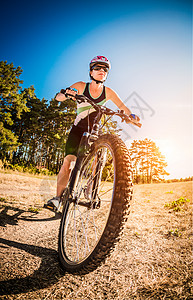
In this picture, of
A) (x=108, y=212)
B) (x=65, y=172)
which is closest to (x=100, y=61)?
(x=65, y=172)

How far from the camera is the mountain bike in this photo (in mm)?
1104

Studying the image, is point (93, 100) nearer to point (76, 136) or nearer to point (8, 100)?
point (76, 136)

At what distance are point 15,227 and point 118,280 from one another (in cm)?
170

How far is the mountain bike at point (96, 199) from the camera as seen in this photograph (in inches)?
43.4

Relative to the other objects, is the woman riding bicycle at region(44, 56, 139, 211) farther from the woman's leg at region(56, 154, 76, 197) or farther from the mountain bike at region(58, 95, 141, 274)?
the mountain bike at region(58, 95, 141, 274)

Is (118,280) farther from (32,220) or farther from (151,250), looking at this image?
(32,220)

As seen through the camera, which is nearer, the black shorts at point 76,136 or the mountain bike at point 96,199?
the mountain bike at point 96,199

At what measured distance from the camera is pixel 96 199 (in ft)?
6.06

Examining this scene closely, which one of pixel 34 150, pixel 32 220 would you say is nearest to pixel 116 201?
pixel 32 220

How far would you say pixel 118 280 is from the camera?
1.17 meters

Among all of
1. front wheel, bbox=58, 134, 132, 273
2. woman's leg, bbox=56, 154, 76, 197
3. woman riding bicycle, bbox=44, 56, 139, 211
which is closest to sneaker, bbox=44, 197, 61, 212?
woman riding bicycle, bbox=44, 56, 139, 211

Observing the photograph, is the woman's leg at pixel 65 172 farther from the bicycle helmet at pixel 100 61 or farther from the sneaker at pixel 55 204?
the bicycle helmet at pixel 100 61

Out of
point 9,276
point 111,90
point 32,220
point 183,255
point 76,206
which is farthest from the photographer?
point 111,90

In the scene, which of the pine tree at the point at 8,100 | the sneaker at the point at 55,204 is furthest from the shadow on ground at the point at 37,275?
the pine tree at the point at 8,100
